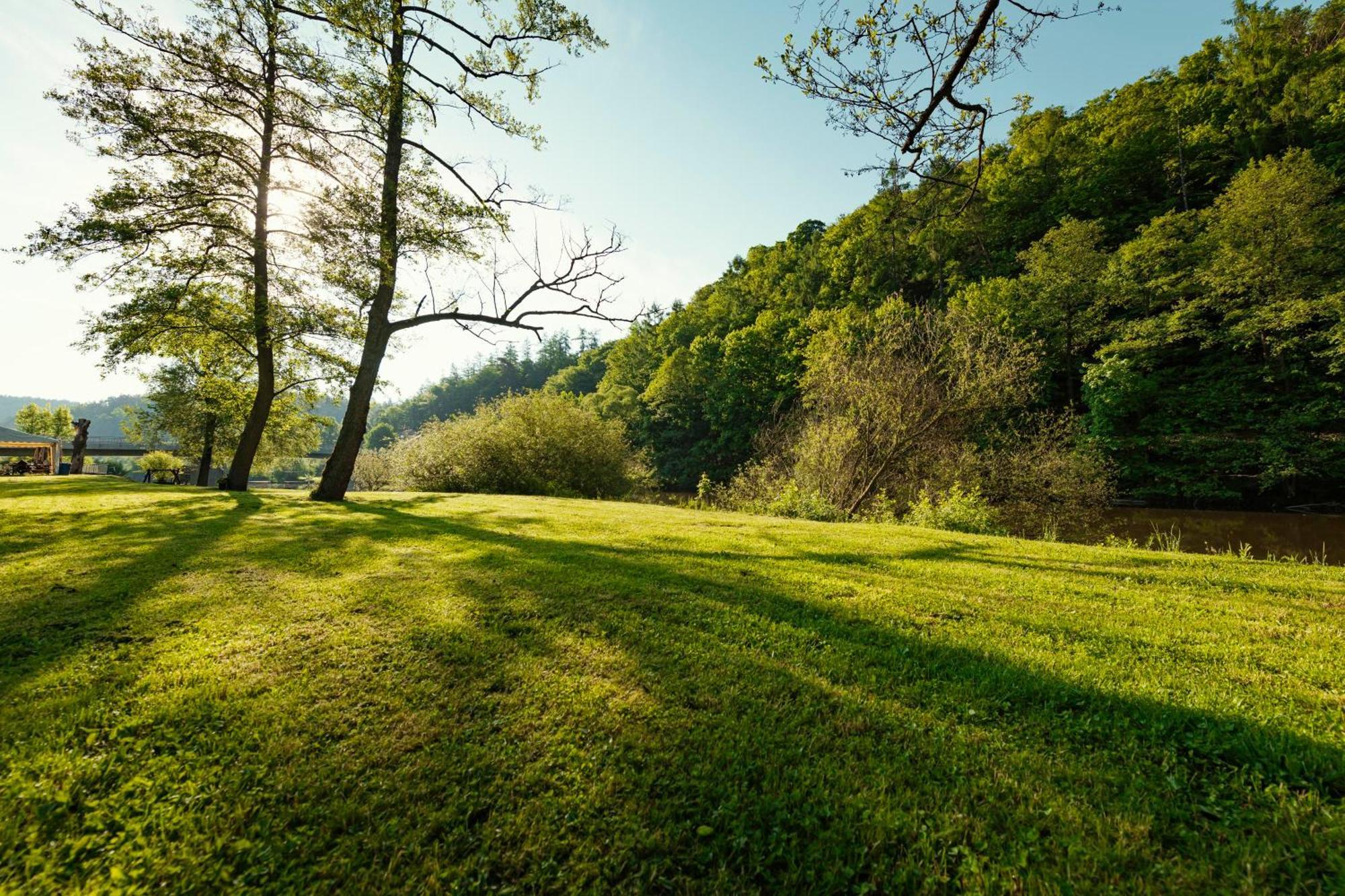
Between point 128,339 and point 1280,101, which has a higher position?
point 1280,101

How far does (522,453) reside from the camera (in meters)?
23.1

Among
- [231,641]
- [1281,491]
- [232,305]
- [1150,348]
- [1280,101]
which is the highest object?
[1280,101]

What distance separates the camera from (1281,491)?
22.6 metres

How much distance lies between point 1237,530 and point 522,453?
96.9ft

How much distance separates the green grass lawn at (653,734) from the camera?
1752 millimetres

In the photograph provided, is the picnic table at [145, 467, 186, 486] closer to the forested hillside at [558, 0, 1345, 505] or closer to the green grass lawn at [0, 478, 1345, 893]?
the forested hillside at [558, 0, 1345, 505]

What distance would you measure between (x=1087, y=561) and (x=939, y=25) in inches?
258

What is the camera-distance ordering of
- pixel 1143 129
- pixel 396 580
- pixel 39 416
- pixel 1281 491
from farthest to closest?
pixel 39 416 → pixel 1143 129 → pixel 1281 491 → pixel 396 580

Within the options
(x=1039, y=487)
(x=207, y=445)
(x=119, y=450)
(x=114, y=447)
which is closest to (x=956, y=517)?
(x=1039, y=487)

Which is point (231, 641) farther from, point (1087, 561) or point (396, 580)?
point (1087, 561)

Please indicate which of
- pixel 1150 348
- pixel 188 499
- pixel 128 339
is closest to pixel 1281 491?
pixel 1150 348

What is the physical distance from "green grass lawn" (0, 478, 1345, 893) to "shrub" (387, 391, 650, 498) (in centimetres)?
1788

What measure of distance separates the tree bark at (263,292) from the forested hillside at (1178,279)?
9.82 meters

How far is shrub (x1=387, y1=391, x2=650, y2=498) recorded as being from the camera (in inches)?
891
